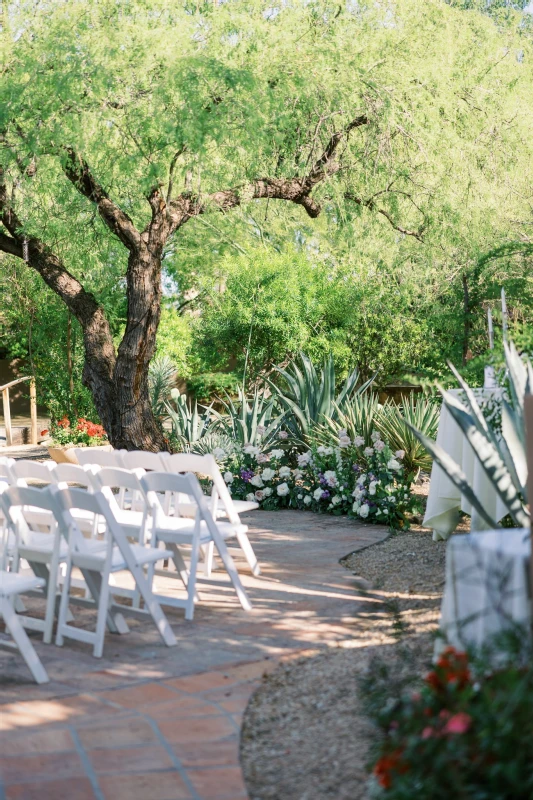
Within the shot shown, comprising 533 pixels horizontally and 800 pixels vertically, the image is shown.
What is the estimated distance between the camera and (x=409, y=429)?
8.03m

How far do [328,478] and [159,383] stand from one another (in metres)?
5.47

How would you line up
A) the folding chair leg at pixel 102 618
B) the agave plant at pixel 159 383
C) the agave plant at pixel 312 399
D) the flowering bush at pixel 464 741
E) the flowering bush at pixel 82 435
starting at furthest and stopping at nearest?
1. the agave plant at pixel 159 383
2. the flowering bush at pixel 82 435
3. the agave plant at pixel 312 399
4. the folding chair leg at pixel 102 618
5. the flowering bush at pixel 464 741

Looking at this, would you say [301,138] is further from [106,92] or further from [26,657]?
[26,657]

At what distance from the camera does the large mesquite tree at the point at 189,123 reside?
8500 millimetres

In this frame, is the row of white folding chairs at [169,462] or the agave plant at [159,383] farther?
the agave plant at [159,383]

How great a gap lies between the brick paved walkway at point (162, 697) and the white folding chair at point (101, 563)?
0.10 meters

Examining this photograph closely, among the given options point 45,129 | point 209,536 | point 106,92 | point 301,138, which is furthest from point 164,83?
point 209,536

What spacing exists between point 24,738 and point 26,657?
61 cm

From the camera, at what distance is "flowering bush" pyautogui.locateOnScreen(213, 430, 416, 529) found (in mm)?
7750

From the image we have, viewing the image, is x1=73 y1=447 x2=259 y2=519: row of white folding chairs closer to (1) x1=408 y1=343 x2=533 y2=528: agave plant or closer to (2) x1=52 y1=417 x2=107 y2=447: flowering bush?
(1) x1=408 y1=343 x2=533 y2=528: agave plant

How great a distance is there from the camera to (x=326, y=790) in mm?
2963

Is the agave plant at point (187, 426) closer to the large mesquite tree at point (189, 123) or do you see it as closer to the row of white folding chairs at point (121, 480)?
the large mesquite tree at point (189, 123)

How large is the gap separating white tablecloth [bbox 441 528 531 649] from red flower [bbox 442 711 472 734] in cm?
42

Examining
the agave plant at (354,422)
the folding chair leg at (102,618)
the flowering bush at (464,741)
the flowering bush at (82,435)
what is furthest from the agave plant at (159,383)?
the flowering bush at (464,741)
